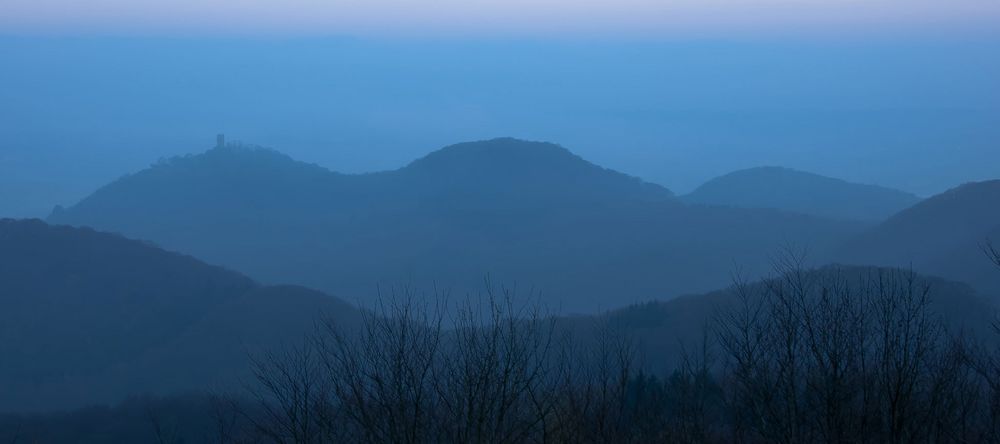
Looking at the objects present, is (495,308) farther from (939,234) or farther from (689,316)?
(939,234)

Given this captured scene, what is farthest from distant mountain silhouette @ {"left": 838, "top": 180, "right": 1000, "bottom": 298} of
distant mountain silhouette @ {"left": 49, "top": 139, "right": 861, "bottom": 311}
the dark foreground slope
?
the dark foreground slope

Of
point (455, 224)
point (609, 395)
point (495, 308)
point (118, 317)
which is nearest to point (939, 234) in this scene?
point (118, 317)

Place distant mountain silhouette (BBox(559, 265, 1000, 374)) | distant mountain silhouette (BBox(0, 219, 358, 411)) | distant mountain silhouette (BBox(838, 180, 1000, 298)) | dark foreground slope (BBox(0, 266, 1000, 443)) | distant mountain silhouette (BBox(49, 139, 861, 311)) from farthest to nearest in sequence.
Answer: distant mountain silhouette (BBox(49, 139, 861, 311)), distant mountain silhouette (BBox(838, 180, 1000, 298)), distant mountain silhouette (BBox(0, 219, 358, 411)), distant mountain silhouette (BBox(559, 265, 1000, 374)), dark foreground slope (BBox(0, 266, 1000, 443))

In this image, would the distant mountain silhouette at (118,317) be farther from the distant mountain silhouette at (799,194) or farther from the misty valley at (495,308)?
the distant mountain silhouette at (799,194)

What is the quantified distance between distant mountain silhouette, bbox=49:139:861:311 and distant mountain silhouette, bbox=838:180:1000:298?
924 cm

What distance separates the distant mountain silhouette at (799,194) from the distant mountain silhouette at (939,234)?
43855mm

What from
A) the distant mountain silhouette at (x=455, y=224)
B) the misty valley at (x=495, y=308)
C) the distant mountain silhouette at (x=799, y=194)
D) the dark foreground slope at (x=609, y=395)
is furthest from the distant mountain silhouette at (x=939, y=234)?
the dark foreground slope at (x=609, y=395)

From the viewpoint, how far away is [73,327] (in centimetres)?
7856

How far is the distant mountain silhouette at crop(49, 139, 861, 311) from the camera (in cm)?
11212

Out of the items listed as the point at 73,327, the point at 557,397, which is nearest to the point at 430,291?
the point at 73,327

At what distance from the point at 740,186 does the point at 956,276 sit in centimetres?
10811

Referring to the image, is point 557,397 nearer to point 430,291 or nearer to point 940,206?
point 940,206

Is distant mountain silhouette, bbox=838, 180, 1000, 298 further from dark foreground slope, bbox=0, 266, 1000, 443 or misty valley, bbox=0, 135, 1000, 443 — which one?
dark foreground slope, bbox=0, 266, 1000, 443

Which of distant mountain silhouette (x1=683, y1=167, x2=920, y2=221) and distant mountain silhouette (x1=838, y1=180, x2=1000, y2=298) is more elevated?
distant mountain silhouette (x1=683, y1=167, x2=920, y2=221)
